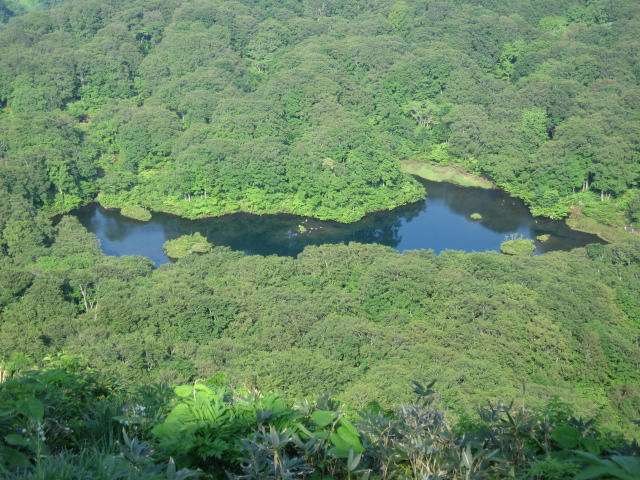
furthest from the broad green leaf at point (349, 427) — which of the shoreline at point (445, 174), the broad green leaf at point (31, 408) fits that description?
the shoreline at point (445, 174)

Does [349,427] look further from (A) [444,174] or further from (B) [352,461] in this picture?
(A) [444,174]

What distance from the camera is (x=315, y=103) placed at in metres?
37.7

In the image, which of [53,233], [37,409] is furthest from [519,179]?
[37,409]

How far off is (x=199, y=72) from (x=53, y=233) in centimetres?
1809

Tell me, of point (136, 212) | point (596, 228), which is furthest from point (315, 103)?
point (596, 228)

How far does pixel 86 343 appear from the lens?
51.2 ft

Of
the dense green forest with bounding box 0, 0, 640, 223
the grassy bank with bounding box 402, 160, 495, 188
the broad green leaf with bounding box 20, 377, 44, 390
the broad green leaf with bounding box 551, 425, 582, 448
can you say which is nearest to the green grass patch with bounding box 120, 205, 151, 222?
the dense green forest with bounding box 0, 0, 640, 223

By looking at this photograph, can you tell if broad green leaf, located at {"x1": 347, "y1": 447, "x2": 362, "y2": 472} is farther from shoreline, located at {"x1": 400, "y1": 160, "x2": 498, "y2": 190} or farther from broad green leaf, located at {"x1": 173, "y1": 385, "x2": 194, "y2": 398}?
shoreline, located at {"x1": 400, "y1": 160, "x2": 498, "y2": 190}

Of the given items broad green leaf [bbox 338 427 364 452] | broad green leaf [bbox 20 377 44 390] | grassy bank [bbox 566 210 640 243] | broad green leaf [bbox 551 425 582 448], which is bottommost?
grassy bank [bbox 566 210 640 243]

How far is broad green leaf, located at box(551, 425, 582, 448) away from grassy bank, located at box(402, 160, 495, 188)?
31.0m

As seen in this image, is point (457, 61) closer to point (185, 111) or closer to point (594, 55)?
point (594, 55)

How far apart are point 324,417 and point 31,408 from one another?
1.86 m

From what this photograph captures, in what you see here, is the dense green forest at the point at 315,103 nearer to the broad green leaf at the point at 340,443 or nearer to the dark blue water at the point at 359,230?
the dark blue water at the point at 359,230

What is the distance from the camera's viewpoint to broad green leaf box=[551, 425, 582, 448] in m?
3.89
